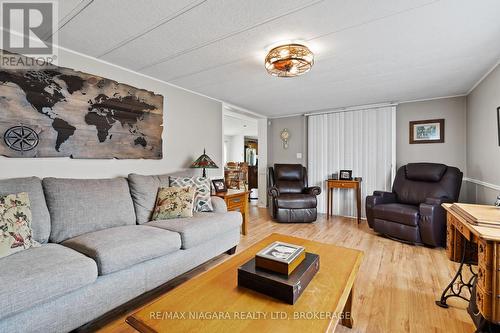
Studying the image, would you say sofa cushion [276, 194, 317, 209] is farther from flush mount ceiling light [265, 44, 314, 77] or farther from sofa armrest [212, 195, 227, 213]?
flush mount ceiling light [265, 44, 314, 77]

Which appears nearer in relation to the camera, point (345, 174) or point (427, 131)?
point (427, 131)

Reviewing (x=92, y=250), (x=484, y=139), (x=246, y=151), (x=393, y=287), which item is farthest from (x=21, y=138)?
(x=246, y=151)

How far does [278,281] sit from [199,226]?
119 cm

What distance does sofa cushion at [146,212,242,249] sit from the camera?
6.48ft

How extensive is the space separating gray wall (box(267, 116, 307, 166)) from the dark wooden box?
13.0ft

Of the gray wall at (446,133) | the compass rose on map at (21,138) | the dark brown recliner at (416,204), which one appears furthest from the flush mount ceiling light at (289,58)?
the gray wall at (446,133)

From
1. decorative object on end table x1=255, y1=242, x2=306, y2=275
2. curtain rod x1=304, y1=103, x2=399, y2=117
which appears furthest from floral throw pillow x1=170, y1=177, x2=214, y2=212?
curtain rod x1=304, y1=103, x2=399, y2=117

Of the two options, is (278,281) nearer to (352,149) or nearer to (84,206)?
(84,206)

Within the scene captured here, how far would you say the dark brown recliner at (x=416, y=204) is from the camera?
2779mm

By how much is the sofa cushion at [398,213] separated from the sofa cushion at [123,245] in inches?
107

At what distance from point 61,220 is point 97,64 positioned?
161cm

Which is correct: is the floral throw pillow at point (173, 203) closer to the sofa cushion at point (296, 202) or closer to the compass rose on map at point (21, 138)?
the compass rose on map at point (21, 138)

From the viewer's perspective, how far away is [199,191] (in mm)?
2686

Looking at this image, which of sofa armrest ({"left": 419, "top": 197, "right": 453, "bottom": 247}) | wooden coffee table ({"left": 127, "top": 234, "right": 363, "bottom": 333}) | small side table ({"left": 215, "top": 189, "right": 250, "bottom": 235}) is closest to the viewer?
wooden coffee table ({"left": 127, "top": 234, "right": 363, "bottom": 333})
